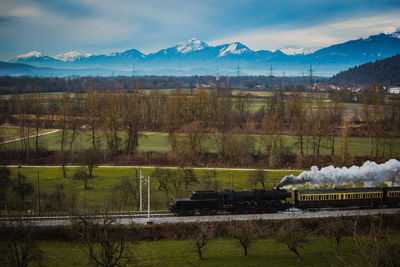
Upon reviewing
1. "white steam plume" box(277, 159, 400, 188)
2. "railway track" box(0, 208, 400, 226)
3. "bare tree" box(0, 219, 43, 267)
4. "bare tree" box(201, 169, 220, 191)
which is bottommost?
"railway track" box(0, 208, 400, 226)

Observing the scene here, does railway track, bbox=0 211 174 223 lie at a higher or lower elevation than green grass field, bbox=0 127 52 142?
lower

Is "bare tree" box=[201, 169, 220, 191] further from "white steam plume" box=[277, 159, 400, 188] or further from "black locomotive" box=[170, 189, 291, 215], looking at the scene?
"white steam plume" box=[277, 159, 400, 188]

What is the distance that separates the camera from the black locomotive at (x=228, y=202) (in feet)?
107

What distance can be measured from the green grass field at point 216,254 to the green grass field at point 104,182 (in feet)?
27.8

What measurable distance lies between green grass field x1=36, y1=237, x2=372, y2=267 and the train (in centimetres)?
390

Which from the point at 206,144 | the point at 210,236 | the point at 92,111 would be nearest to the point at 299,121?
the point at 206,144

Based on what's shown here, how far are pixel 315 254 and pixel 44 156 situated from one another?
165 feet

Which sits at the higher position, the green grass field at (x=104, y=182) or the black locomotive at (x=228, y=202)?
the black locomotive at (x=228, y=202)

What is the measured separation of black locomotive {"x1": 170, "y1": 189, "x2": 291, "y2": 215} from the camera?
107 feet

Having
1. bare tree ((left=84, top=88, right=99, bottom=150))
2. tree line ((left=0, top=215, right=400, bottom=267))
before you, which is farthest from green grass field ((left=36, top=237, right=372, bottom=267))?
bare tree ((left=84, top=88, right=99, bottom=150))

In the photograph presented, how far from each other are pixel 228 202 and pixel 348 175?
51.6 ft

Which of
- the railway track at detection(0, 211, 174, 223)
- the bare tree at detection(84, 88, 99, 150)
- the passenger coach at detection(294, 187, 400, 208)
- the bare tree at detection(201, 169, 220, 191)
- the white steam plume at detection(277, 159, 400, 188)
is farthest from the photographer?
the bare tree at detection(84, 88, 99, 150)

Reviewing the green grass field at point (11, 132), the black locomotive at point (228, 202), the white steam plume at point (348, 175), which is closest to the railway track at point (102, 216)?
the black locomotive at point (228, 202)

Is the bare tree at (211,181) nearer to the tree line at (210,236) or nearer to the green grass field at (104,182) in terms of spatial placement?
the green grass field at (104,182)
